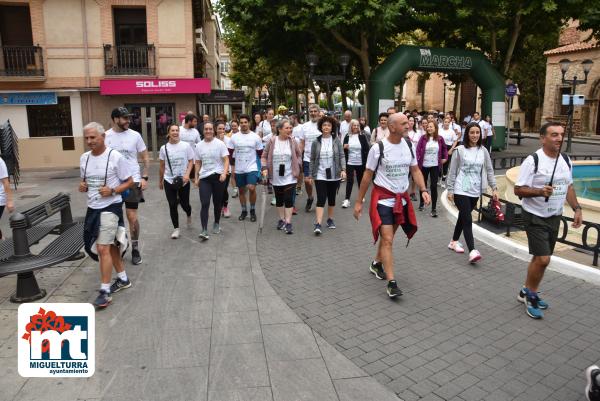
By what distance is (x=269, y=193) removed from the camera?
1211cm

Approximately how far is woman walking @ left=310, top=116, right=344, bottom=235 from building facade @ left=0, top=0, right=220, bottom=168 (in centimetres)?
1228

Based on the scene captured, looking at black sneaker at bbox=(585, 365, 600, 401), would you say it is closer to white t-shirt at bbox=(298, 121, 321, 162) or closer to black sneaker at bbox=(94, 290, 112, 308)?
black sneaker at bbox=(94, 290, 112, 308)

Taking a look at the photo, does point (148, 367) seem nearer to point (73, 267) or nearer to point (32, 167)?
point (73, 267)

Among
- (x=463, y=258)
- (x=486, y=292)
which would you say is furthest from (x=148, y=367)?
(x=463, y=258)

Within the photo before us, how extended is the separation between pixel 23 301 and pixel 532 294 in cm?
510

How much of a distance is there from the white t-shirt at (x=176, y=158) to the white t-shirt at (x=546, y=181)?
4.69 metres

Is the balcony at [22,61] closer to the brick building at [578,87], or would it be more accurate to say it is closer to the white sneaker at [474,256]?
the white sneaker at [474,256]

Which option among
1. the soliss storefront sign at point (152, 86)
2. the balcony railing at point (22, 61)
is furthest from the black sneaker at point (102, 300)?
the balcony railing at point (22, 61)

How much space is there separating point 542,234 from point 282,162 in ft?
14.2

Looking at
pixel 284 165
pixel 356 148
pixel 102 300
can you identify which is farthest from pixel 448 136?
pixel 102 300

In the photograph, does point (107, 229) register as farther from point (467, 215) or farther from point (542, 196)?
point (467, 215)

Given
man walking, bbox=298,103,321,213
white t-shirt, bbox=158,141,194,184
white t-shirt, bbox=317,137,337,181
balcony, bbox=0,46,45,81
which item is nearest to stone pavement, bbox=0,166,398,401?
white t-shirt, bbox=158,141,194,184

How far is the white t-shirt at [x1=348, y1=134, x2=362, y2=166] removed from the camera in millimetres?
10047

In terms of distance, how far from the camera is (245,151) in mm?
8844
